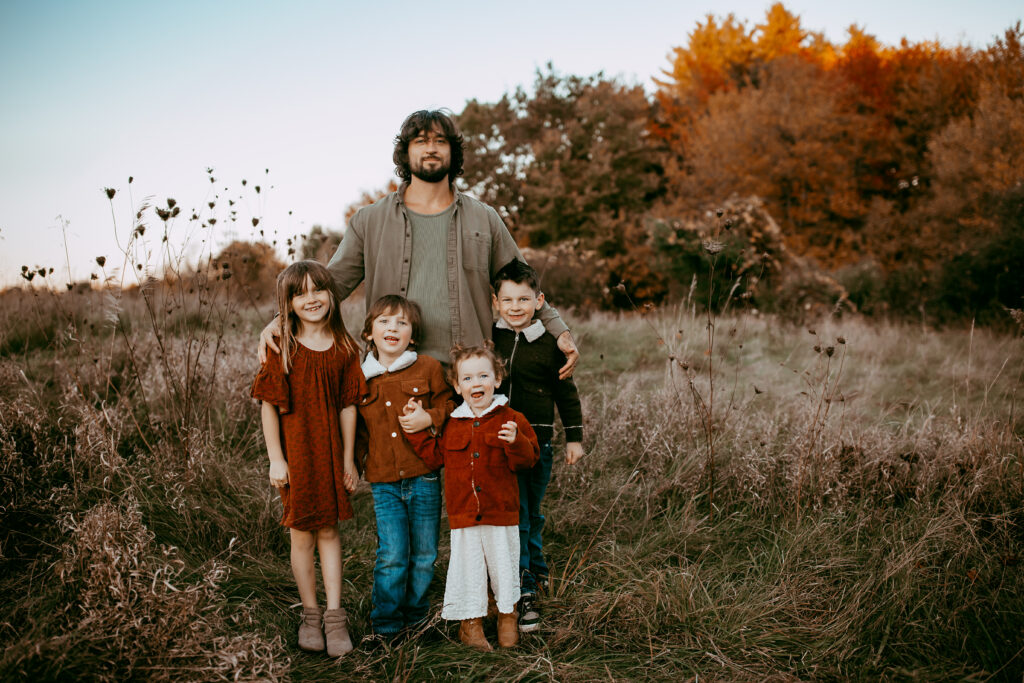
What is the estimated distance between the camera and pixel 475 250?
3.24 meters

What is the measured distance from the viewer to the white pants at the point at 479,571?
2.72 meters

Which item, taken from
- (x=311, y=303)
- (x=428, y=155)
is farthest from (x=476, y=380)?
(x=428, y=155)

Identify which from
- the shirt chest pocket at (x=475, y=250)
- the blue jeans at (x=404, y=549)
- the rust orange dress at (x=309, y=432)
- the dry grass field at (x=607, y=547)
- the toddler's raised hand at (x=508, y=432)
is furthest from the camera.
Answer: the shirt chest pocket at (x=475, y=250)

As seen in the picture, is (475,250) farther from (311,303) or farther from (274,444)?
(274,444)

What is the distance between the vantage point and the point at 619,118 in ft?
68.7

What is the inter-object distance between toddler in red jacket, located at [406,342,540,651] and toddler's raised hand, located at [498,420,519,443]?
0.08 metres

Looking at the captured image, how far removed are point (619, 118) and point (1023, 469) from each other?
19217mm

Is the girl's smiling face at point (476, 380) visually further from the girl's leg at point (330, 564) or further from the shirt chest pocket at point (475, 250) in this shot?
the girl's leg at point (330, 564)

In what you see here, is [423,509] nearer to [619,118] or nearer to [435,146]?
[435,146]

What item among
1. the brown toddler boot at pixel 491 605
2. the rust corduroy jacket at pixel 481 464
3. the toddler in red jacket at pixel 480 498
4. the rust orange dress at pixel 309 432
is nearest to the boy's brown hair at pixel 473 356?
the toddler in red jacket at pixel 480 498

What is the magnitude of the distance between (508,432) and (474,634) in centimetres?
90

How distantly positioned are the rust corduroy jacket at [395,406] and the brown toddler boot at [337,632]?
59cm

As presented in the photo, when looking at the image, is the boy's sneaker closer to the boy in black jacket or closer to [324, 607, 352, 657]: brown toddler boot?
the boy in black jacket

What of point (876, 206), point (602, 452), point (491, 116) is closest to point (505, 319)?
point (602, 452)
